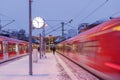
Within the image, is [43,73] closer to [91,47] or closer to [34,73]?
[34,73]

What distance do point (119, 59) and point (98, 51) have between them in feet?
16.2

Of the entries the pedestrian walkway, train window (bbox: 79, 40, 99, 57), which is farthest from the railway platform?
train window (bbox: 79, 40, 99, 57)

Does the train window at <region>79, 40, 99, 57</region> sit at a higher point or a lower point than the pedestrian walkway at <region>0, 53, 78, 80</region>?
higher

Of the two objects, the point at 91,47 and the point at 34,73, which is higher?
the point at 91,47

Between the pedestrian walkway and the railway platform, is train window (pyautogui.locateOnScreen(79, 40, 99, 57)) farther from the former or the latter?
the pedestrian walkway

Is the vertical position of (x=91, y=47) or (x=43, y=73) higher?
(x=91, y=47)

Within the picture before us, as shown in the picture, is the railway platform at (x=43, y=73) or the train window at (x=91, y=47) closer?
the railway platform at (x=43, y=73)

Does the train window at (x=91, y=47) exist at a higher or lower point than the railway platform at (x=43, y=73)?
higher

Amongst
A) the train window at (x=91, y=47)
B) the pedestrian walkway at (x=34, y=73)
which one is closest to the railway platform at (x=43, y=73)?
the pedestrian walkway at (x=34, y=73)

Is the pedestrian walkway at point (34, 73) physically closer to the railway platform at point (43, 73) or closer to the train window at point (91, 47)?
the railway platform at point (43, 73)

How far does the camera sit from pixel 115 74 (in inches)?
493

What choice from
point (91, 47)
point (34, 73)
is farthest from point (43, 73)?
point (91, 47)

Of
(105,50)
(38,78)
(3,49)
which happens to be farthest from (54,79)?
(3,49)

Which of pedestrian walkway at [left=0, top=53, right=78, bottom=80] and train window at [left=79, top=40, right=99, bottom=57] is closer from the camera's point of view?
pedestrian walkway at [left=0, top=53, right=78, bottom=80]
